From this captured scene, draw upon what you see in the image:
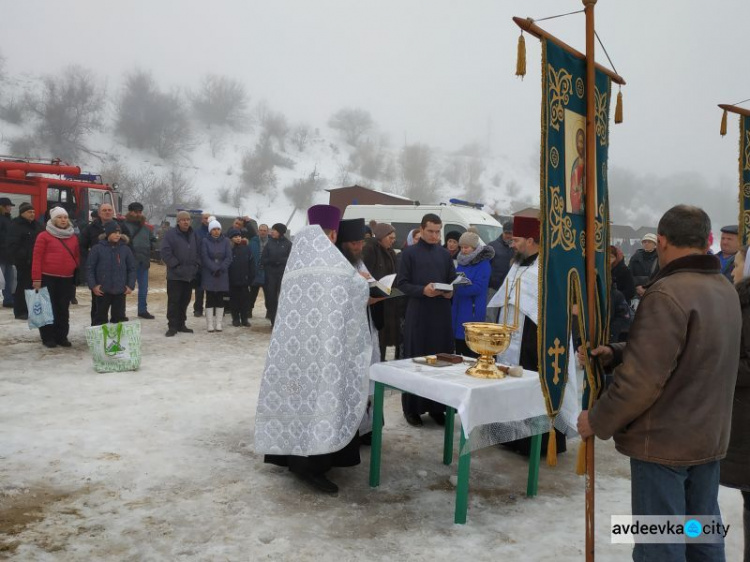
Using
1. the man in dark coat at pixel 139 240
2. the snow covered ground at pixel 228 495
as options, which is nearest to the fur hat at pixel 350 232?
the snow covered ground at pixel 228 495

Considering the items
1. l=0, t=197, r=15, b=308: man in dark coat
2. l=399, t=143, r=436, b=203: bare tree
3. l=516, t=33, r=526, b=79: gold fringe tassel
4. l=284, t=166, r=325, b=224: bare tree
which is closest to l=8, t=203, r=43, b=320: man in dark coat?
l=0, t=197, r=15, b=308: man in dark coat

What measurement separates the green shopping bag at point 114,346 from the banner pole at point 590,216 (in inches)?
229

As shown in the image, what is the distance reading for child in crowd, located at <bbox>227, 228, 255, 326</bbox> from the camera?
35.3ft

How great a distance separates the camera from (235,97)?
3647 inches

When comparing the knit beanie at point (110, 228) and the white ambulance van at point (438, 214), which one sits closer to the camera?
the knit beanie at point (110, 228)

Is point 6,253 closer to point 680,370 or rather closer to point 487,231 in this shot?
point 487,231

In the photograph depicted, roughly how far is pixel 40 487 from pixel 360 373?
2185mm

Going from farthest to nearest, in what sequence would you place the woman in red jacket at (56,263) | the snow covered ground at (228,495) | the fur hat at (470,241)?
the woman in red jacket at (56,263) → the fur hat at (470,241) → the snow covered ground at (228,495)

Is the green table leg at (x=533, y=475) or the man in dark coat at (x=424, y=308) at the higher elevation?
the man in dark coat at (x=424, y=308)

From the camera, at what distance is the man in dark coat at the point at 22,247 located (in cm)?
987

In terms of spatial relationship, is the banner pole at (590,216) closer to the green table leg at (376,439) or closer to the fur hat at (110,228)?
the green table leg at (376,439)

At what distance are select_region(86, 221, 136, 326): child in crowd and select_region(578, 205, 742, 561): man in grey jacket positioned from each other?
752 centimetres

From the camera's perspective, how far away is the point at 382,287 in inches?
170

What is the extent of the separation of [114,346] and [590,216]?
604 cm
